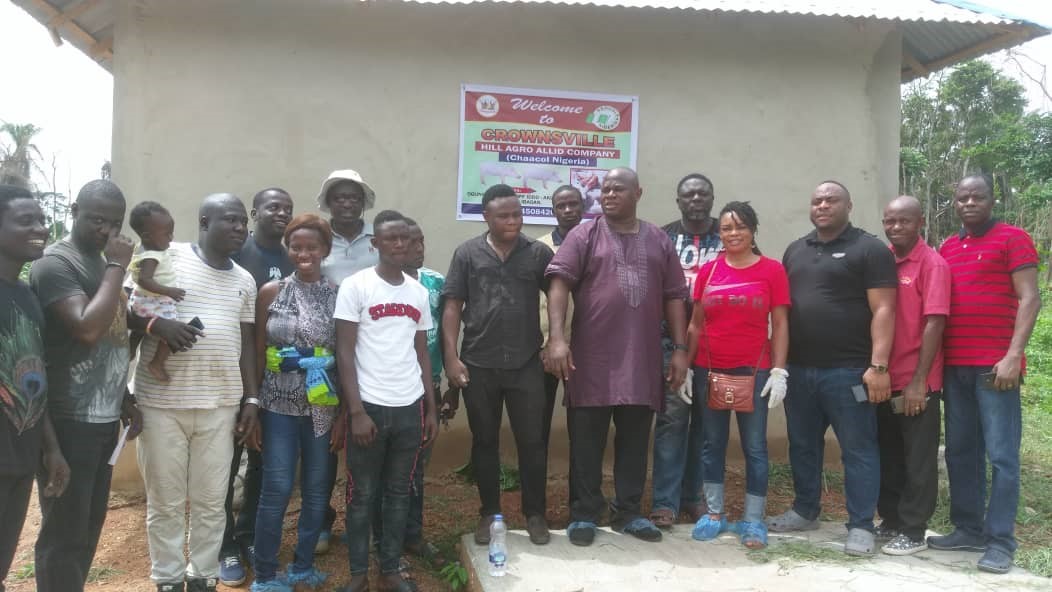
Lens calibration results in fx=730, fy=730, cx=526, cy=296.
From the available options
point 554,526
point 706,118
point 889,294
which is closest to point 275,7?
point 706,118

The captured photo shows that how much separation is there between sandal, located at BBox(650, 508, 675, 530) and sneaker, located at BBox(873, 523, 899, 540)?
1120 mm

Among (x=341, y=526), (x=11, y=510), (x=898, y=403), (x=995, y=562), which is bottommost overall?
(x=341, y=526)

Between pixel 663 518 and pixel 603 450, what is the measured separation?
22.5 inches

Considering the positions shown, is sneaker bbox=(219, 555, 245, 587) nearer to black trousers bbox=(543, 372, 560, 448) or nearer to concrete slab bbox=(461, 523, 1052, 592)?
concrete slab bbox=(461, 523, 1052, 592)

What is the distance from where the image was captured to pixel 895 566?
145 inches

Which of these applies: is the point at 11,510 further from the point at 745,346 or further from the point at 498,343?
the point at 745,346

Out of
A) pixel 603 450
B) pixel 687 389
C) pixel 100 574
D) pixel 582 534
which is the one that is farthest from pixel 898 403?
pixel 100 574

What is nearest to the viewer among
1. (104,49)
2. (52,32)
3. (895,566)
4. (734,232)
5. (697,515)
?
(895,566)

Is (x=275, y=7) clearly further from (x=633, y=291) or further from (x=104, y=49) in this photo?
(x=633, y=291)

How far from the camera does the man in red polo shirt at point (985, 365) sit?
3648 millimetres

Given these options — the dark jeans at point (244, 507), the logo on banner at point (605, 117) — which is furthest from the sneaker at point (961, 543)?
the dark jeans at point (244, 507)

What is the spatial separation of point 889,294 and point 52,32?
603 centimetres

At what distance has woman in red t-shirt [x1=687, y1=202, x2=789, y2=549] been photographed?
388 centimetres

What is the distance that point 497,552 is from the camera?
11.5ft
